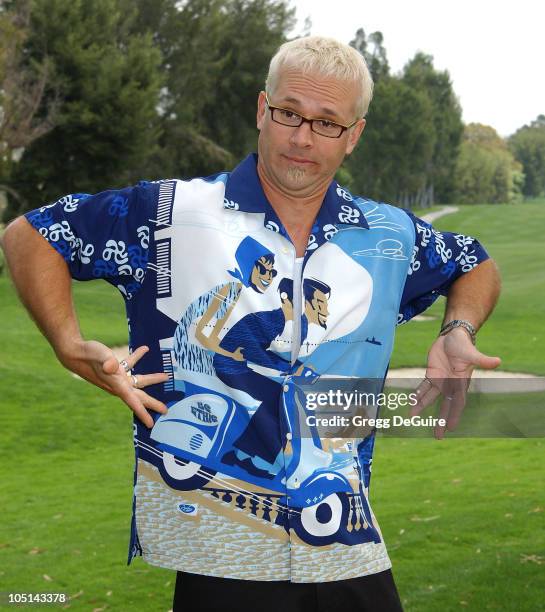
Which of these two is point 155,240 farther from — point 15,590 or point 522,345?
point 522,345

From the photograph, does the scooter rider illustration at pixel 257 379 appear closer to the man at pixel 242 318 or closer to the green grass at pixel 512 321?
the man at pixel 242 318

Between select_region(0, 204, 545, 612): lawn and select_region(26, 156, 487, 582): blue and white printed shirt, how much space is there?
4088 mm

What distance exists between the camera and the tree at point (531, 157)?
124 meters

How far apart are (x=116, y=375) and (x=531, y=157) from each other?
12947 cm

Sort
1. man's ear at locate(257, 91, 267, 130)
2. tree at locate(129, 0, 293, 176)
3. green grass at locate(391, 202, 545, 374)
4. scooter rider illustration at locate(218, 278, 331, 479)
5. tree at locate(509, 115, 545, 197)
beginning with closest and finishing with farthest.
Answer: scooter rider illustration at locate(218, 278, 331, 479)
man's ear at locate(257, 91, 267, 130)
green grass at locate(391, 202, 545, 374)
tree at locate(129, 0, 293, 176)
tree at locate(509, 115, 545, 197)

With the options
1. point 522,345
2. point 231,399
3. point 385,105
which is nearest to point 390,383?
point 231,399

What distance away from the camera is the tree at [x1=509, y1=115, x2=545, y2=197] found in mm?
123625

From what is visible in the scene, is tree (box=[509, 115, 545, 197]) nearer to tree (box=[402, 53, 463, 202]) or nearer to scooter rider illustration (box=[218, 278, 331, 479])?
tree (box=[402, 53, 463, 202])

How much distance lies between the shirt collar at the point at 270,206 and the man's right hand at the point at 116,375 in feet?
1.82

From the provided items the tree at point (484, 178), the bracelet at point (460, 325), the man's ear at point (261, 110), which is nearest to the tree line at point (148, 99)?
the tree at point (484, 178)

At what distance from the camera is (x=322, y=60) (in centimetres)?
313

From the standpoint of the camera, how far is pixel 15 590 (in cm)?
766

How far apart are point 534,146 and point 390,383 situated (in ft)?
432

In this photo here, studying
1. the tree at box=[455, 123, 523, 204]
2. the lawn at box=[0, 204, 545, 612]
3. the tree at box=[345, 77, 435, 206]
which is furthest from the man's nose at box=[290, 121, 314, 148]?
the tree at box=[455, 123, 523, 204]
